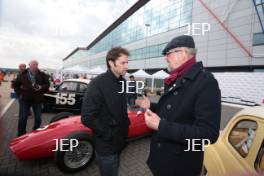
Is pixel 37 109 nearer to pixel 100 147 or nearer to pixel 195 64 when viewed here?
pixel 100 147

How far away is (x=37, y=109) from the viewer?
5293 millimetres

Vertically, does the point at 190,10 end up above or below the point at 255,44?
above

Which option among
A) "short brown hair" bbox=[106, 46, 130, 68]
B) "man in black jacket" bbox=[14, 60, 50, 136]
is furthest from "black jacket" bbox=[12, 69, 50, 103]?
"short brown hair" bbox=[106, 46, 130, 68]

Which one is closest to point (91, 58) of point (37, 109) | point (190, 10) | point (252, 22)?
point (190, 10)

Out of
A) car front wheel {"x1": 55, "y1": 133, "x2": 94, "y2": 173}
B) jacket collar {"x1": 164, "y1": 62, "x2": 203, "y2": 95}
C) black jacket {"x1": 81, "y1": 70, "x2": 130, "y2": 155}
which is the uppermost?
jacket collar {"x1": 164, "y1": 62, "x2": 203, "y2": 95}

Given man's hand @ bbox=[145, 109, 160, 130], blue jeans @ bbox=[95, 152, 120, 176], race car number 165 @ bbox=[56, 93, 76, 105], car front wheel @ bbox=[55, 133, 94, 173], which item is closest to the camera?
man's hand @ bbox=[145, 109, 160, 130]

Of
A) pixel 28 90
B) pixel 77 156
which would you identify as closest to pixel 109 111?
pixel 77 156

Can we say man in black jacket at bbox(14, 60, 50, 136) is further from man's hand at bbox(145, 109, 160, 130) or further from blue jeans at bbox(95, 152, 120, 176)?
man's hand at bbox(145, 109, 160, 130)

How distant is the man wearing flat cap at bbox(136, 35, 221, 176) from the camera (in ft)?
5.11

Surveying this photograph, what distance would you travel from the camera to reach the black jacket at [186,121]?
1.55 metres

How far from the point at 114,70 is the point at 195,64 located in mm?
896

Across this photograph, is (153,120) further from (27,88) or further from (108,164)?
(27,88)

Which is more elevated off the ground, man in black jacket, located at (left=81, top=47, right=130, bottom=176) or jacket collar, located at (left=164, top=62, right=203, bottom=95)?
jacket collar, located at (left=164, top=62, right=203, bottom=95)

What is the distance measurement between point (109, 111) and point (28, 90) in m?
3.54
